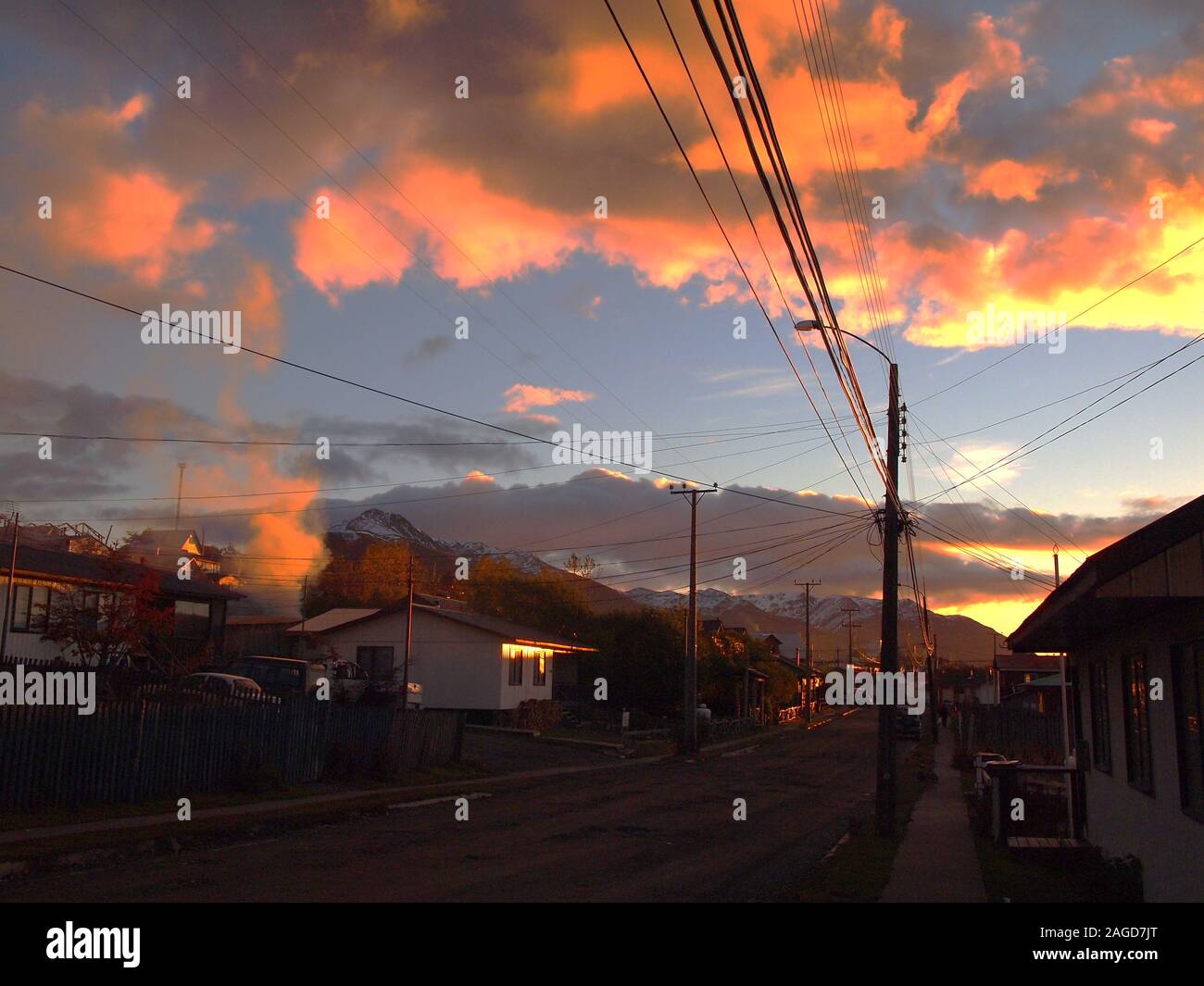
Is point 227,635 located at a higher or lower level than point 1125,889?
higher

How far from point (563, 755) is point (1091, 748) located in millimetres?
20544

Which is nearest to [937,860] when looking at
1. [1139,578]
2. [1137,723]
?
[1137,723]

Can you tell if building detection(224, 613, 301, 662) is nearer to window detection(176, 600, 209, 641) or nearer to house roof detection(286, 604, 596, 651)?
house roof detection(286, 604, 596, 651)

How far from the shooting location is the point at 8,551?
99.7 feet

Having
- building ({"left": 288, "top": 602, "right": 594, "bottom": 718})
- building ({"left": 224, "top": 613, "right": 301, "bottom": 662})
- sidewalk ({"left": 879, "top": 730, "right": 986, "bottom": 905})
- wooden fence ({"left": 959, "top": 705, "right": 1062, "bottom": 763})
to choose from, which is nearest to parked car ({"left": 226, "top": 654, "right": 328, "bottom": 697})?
building ({"left": 288, "top": 602, "right": 594, "bottom": 718})

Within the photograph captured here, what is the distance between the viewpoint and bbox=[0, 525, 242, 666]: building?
23469 millimetres

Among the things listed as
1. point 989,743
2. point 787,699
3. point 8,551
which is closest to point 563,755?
point 989,743

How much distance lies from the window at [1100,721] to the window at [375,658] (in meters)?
33.9

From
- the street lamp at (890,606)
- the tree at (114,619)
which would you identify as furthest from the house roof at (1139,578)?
the tree at (114,619)

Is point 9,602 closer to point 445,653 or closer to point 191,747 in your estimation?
point 191,747

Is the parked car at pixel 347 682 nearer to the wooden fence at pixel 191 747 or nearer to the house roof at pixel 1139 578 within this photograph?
the wooden fence at pixel 191 747

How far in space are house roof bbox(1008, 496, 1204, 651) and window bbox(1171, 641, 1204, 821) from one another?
49 centimetres

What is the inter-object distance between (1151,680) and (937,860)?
221 inches
